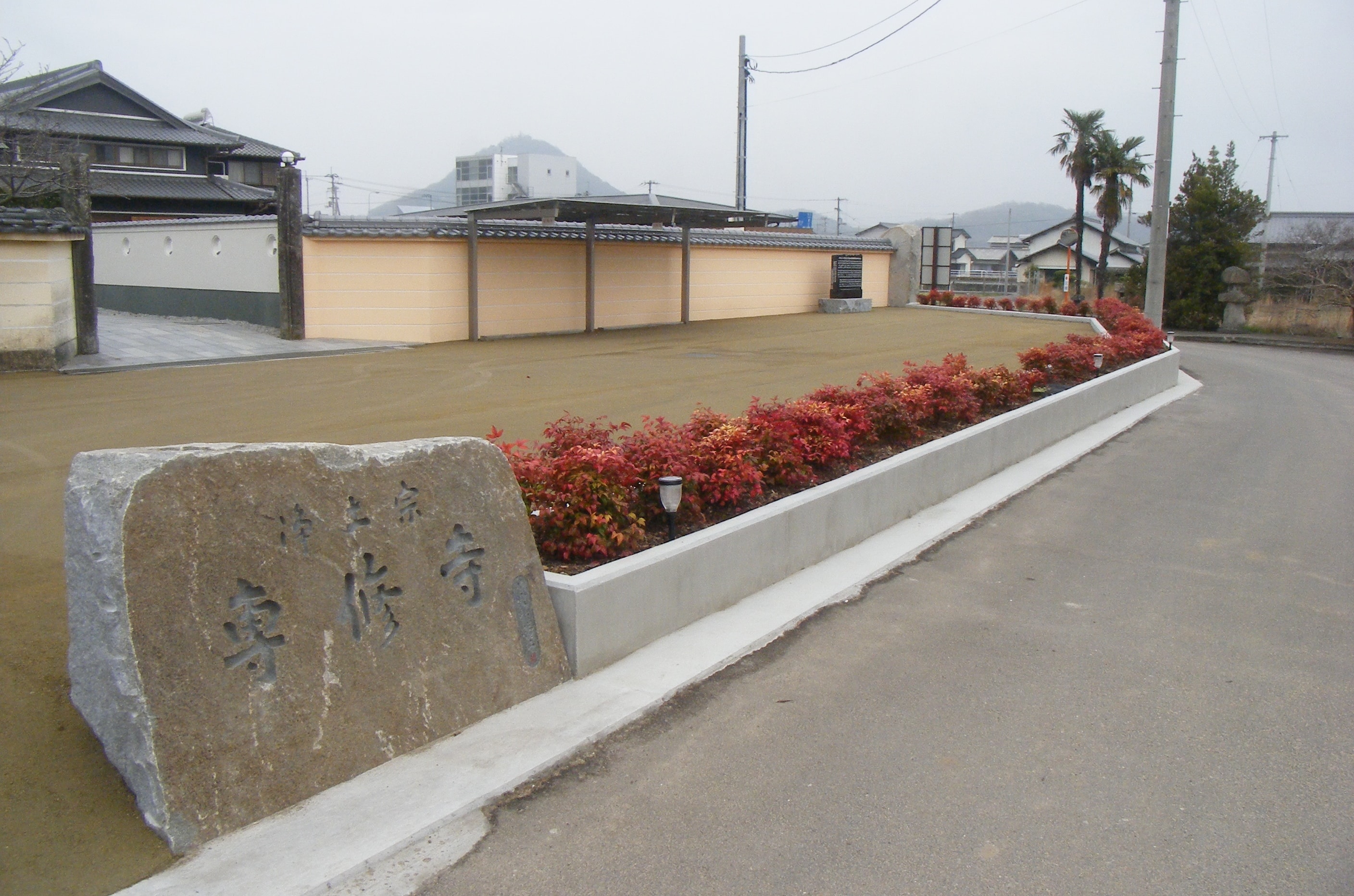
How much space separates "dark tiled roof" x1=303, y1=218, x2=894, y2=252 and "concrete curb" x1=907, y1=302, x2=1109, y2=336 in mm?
6324

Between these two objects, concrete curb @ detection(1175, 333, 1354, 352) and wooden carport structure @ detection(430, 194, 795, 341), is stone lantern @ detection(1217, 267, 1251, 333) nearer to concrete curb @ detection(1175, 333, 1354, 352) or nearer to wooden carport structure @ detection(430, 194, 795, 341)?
concrete curb @ detection(1175, 333, 1354, 352)

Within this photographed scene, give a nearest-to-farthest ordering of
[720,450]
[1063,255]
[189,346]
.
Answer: [720,450] < [189,346] < [1063,255]

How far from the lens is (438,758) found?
15.6ft

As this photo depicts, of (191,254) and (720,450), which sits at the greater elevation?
(191,254)

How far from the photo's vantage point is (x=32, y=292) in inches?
594

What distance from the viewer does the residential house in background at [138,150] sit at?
3497 centimetres

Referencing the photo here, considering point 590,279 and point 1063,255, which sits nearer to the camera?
point 590,279

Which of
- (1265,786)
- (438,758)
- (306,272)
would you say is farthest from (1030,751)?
(306,272)

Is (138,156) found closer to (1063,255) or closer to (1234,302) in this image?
(1234,302)

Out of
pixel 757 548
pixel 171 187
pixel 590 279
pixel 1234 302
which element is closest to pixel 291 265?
pixel 590 279

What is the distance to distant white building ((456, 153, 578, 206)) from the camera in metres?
73.7

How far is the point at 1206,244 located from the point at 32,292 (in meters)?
38.4

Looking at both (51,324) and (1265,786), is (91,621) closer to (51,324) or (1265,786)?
(1265,786)

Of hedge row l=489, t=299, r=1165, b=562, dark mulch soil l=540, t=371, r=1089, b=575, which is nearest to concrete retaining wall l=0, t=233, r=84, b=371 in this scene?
hedge row l=489, t=299, r=1165, b=562
